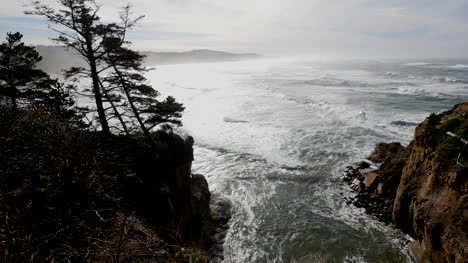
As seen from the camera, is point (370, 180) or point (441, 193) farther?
point (370, 180)

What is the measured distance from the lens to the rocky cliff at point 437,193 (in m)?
7.69

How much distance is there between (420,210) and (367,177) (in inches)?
294

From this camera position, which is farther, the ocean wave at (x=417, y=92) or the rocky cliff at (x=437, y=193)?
the ocean wave at (x=417, y=92)

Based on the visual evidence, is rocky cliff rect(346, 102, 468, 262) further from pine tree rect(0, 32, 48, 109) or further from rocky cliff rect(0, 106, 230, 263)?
pine tree rect(0, 32, 48, 109)

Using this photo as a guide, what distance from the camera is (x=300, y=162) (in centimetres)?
2070

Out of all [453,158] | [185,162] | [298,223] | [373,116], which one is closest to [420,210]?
[453,158]

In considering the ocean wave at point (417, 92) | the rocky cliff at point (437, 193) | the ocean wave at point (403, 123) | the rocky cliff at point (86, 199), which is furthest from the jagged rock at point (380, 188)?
the ocean wave at point (417, 92)

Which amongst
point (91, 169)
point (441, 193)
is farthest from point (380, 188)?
point (91, 169)

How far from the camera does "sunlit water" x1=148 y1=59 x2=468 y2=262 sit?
12109 mm

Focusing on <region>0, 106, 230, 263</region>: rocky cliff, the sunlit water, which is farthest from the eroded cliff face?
<region>0, 106, 230, 263</region>: rocky cliff

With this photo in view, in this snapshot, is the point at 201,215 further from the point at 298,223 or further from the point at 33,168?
the point at 33,168

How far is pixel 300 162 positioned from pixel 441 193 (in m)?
12.1

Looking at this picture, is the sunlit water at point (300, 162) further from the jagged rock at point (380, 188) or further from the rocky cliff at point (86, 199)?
the rocky cliff at point (86, 199)

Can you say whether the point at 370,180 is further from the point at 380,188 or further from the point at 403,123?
the point at 403,123
